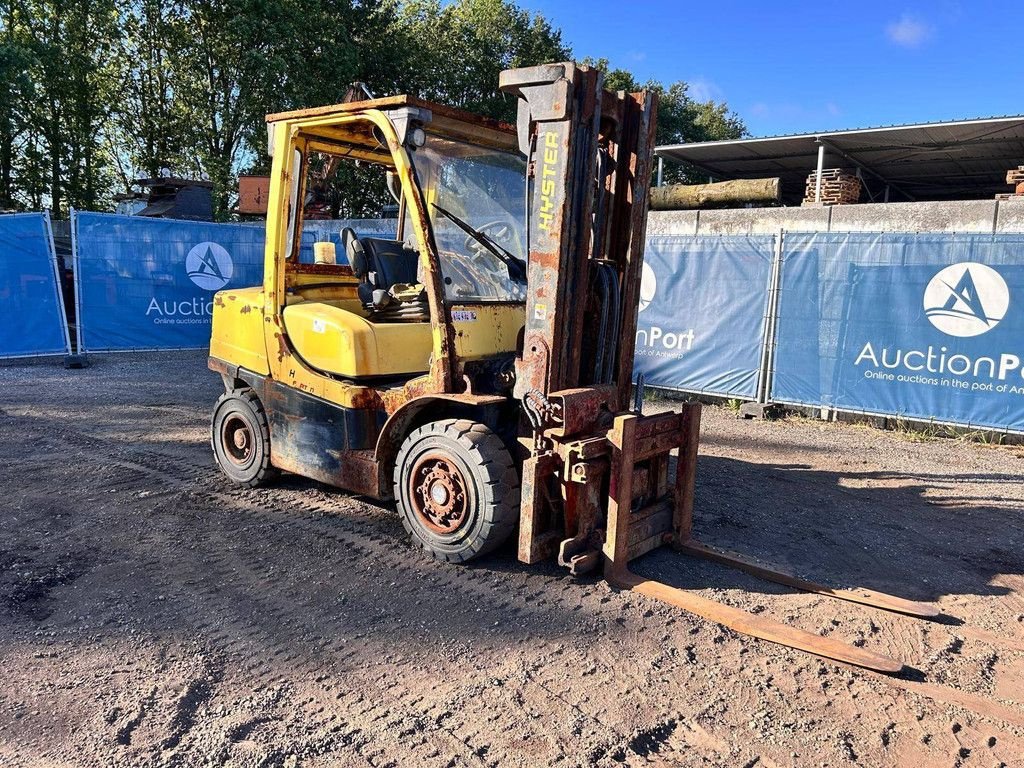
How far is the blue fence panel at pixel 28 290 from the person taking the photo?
12.0m

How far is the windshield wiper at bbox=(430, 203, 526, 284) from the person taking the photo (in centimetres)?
493

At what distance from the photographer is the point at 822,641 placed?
12.2 feet

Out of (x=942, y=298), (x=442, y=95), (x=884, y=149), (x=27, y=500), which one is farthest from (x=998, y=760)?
(x=442, y=95)

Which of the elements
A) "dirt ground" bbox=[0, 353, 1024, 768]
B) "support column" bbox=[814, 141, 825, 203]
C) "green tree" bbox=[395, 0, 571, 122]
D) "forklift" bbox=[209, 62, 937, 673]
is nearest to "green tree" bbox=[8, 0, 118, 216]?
"green tree" bbox=[395, 0, 571, 122]

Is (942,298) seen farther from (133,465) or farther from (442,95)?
(442,95)

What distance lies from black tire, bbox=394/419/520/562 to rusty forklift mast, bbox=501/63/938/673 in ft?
0.54

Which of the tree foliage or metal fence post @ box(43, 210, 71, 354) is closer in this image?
metal fence post @ box(43, 210, 71, 354)

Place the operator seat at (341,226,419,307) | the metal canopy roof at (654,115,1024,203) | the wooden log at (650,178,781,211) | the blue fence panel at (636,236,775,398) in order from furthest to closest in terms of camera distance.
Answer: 1. the wooden log at (650,178,781,211)
2. the metal canopy roof at (654,115,1024,203)
3. the blue fence panel at (636,236,775,398)
4. the operator seat at (341,226,419,307)

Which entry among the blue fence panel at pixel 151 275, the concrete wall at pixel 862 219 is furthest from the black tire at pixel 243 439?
the blue fence panel at pixel 151 275

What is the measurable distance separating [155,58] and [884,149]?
68.5ft

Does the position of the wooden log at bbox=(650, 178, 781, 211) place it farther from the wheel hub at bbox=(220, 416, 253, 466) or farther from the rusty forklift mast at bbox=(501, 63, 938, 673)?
the wheel hub at bbox=(220, 416, 253, 466)

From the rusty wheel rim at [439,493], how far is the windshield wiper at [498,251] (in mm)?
1469

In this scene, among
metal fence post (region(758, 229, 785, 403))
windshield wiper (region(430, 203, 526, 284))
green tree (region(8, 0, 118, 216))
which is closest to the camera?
windshield wiper (region(430, 203, 526, 284))

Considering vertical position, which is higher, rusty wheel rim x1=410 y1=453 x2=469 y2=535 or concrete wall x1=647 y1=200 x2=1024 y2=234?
concrete wall x1=647 y1=200 x2=1024 y2=234
